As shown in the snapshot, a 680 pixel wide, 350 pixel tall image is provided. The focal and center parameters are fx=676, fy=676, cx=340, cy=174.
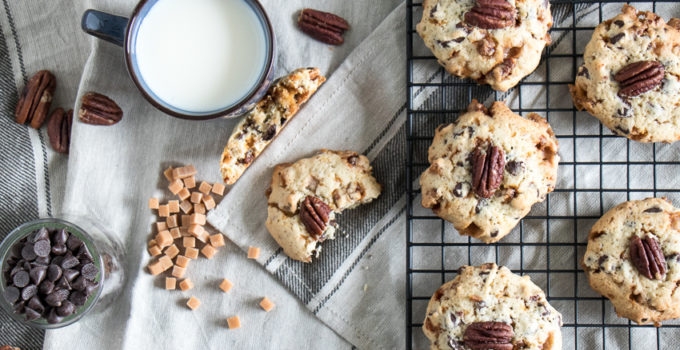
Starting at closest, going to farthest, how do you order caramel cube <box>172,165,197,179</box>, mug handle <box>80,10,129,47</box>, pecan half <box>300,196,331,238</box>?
mug handle <box>80,10,129,47</box>, pecan half <box>300,196,331,238</box>, caramel cube <box>172,165,197,179</box>

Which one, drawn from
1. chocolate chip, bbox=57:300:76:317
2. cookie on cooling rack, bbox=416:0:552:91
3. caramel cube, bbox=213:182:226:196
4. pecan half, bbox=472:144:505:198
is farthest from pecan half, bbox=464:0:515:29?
chocolate chip, bbox=57:300:76:317

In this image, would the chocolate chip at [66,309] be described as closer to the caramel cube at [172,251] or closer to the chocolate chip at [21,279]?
the chocolate chip at [21,279]

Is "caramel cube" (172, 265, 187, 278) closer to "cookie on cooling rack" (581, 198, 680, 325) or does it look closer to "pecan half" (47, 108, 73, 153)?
"pecan half" (47, 108, 73, 153)

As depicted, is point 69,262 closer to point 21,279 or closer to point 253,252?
point 21,279

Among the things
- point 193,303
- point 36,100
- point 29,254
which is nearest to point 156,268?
point 193,303

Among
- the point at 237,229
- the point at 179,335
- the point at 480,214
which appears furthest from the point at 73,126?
the point at 480,214

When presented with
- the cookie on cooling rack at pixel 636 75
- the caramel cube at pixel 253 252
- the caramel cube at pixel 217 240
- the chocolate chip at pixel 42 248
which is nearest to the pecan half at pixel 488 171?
the cookie on cooling rack at pixel 636 75
